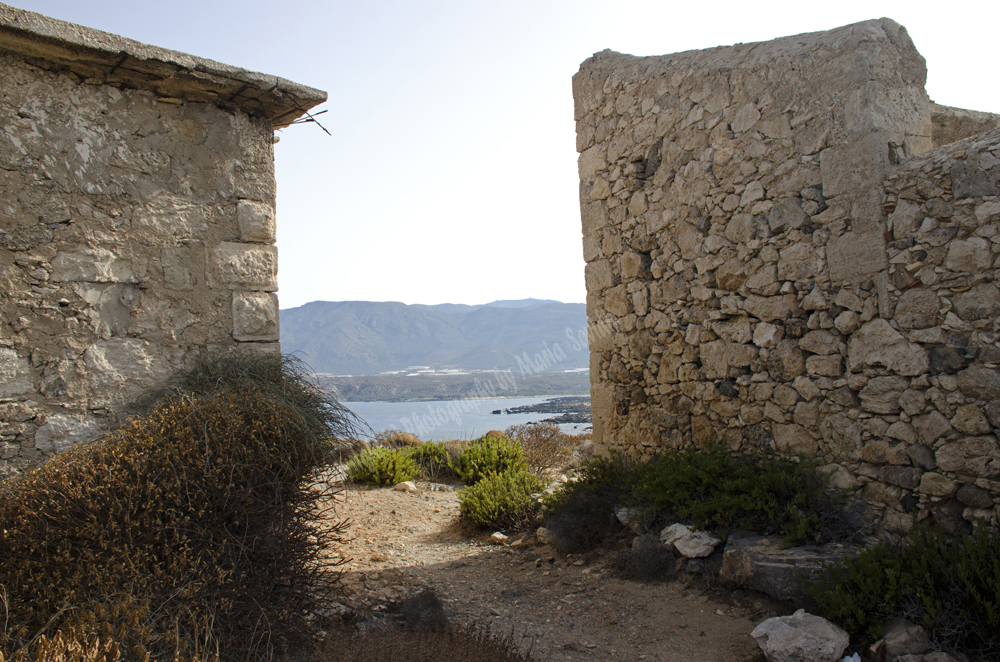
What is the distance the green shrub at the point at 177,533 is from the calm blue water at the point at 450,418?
5.94 m

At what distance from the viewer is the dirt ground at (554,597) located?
3.88m

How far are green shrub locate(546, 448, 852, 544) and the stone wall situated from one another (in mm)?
190

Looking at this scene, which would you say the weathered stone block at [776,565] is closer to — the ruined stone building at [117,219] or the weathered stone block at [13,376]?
the ruined stone building at [117,219]

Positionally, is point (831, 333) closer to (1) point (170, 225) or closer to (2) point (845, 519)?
(2) point (845, 519)

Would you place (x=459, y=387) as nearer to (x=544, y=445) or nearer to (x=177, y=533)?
(x=544, y=445)

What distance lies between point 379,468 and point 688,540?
16.6 feet

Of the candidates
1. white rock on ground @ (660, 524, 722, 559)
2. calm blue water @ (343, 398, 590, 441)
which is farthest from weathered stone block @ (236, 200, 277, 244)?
calm blue water @ (343, 398, 590, 441)

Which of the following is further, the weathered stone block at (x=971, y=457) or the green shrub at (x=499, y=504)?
the green shrub at (x=499, y=504)

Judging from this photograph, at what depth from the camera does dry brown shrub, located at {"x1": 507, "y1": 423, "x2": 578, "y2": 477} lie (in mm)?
10008

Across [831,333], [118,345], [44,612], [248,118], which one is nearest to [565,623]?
[831,333]

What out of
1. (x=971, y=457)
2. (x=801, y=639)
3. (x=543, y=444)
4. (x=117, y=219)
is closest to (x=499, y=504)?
(x=801, y=639)

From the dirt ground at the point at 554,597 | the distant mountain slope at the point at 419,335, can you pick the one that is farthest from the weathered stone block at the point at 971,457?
the distant mountain slope at the point at 419,335

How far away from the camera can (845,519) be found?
4.18m

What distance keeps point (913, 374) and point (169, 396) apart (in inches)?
175
